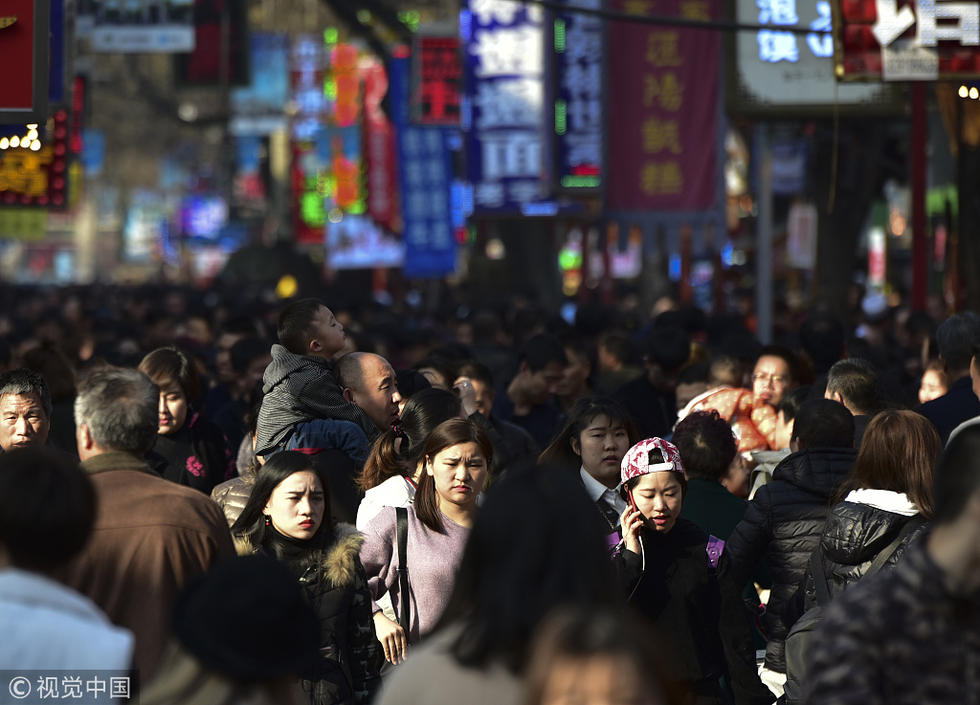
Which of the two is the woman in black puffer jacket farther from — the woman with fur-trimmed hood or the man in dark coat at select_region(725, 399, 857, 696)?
the woman with fur-trimmed hood

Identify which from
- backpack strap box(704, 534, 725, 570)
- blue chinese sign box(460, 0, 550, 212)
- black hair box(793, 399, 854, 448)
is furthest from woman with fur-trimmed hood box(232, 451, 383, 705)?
blue chinese sign box(460, 0, 550, 212)

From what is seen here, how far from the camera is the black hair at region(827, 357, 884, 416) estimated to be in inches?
304

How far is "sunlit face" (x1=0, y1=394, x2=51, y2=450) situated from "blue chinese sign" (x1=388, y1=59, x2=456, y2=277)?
1815cm

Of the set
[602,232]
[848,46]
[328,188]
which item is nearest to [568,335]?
[848,46]

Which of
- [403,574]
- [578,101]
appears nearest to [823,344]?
[403,574]

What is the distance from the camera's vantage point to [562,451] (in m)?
6.94

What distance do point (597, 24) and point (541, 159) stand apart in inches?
101

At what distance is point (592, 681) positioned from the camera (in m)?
2.97

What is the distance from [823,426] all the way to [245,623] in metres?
3.83

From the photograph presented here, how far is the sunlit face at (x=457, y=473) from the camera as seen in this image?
5.92 meters

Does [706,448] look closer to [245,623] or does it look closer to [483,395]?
[483,395]

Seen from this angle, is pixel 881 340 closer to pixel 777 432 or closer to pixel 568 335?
pixel 568 335

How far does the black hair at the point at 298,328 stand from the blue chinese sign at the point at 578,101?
12045mm

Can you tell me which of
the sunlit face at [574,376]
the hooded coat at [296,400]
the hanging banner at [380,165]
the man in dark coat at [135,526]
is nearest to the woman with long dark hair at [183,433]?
the hooded coat at [296,400]
